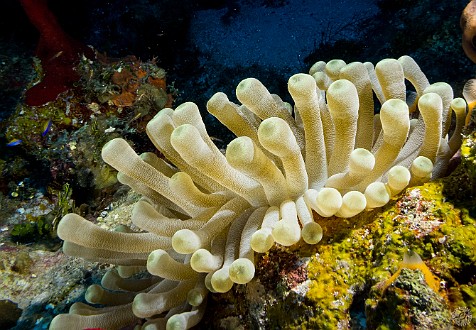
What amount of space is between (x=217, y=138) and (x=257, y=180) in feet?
12.5

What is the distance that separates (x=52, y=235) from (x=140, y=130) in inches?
62.2

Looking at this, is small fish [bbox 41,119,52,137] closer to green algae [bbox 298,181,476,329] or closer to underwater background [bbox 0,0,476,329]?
underwater background [bbox 0,0,476,329]

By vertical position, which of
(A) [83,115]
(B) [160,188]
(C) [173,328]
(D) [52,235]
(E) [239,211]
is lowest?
(D) [52,235]

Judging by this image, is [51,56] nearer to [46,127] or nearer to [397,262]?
[46,127]

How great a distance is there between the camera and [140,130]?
193 inches

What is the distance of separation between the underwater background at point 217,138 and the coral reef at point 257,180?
→ 10cm

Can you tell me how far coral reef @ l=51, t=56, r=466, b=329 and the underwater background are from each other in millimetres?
97

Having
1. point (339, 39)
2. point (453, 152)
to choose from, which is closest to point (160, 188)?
point (453, 152)

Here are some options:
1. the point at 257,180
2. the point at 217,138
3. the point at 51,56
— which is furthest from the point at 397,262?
the point at 51,56

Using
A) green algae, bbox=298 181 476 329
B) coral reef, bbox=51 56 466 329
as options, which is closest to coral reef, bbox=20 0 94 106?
coral reef, bbox=51 56 466 329

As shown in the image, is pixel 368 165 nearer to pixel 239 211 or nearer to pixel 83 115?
pixel 239 211

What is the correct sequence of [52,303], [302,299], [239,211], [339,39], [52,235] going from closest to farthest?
[302,299] < [239,211] < [52,303] < [52,235] < [339,39]

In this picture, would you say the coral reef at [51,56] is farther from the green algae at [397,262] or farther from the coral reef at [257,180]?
the green algae at [397,262]

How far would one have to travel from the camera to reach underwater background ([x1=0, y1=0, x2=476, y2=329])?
57.5 inches
